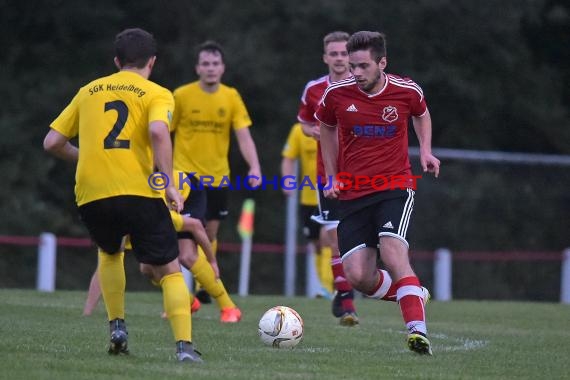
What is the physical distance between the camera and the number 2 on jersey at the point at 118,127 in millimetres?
6652

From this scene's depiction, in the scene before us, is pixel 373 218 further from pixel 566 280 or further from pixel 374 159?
pixel 566 280

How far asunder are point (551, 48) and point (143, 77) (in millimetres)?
19567

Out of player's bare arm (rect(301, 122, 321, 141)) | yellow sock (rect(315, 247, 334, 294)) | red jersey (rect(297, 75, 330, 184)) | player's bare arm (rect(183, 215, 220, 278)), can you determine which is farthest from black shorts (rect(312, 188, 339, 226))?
yellow sock (rect(315, 247, 334, 294))

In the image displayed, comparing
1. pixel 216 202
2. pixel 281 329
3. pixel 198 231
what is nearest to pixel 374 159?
pixel 281 329

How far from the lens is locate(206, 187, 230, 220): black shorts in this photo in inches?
466

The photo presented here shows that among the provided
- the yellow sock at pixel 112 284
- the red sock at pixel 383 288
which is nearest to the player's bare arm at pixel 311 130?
the red sock at pixel 383 288

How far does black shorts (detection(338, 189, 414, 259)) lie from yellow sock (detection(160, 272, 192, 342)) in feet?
4.81

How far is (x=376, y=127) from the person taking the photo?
25.6 ft

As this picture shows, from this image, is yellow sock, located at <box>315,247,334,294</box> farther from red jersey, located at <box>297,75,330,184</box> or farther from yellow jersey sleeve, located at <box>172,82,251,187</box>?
red jersey, located at <box>297,75,330,184</box>

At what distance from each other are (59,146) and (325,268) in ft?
25.5

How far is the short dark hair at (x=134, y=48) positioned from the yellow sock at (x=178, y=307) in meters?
1.15

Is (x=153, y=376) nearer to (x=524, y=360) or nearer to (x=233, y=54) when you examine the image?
(x=524, y=360)

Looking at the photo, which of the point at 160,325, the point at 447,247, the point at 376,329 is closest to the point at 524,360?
the point at 376,329

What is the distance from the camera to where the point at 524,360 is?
24.5ft
